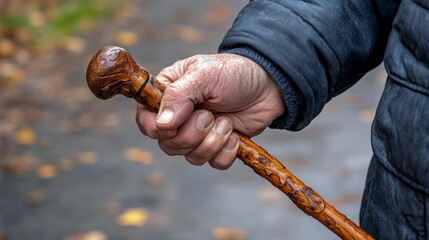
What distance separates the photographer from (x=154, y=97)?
1967 mm

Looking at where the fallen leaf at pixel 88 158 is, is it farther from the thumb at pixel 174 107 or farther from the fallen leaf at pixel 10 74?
the thumb at pixel 174 107

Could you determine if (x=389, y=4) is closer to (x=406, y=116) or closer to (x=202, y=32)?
(x=406, y=116)

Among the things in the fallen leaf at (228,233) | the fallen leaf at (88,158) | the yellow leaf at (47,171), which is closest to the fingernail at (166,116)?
the fallen leaf at (228,233)

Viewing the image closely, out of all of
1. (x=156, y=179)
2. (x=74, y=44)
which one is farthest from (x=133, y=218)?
(x=74, y=44)

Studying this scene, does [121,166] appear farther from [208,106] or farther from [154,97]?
[154,97]

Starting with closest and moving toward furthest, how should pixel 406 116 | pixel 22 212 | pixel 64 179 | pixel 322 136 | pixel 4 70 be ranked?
pixel 406 116
pixel 22 212
pixel 64 179
pixel 322 136
pixel 4 70

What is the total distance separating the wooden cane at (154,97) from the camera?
188 cm

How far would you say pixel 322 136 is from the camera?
251 inches

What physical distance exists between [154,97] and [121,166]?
402cm

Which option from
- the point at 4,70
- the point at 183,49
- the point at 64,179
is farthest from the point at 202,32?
the point at 64,179

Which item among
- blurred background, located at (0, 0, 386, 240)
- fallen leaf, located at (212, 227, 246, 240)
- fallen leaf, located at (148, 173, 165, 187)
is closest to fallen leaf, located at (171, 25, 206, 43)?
blurred background, located at (0, 0, 386, 240)

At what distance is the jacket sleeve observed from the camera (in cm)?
213

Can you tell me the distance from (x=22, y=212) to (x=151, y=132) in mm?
3513

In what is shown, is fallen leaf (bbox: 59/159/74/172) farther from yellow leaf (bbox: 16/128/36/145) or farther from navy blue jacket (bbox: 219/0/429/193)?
navy blue jacket (bbox: 219/0/429/193)
